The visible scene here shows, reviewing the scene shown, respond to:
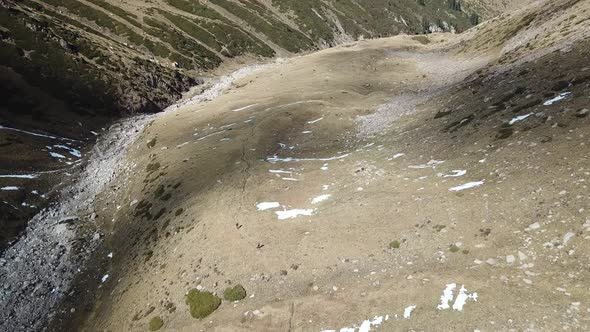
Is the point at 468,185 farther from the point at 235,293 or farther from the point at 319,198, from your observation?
the point at 235,293

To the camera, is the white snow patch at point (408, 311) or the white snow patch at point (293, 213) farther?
the white snow patch at point (293, 213)

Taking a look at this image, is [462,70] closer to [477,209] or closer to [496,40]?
[496,40]

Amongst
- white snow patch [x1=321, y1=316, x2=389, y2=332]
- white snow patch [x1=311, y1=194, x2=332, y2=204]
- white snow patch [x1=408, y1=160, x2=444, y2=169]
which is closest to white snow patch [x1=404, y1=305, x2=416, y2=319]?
white snow patch [x1=321, y1=316, x2=389, y2=332]

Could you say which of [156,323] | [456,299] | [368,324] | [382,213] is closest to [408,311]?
[368,324]

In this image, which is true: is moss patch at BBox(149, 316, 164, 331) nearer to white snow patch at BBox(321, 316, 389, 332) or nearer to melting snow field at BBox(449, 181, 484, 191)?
white snow patch at BBox(321, 316, 389, 332)

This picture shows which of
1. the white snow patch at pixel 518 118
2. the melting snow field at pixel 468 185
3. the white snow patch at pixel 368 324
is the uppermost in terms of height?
the white snow patch at pixel 518 118

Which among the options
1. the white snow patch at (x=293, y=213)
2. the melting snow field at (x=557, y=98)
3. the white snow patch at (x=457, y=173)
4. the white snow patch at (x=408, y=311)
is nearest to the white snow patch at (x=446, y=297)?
the white snow patch at (x=408, y=311)

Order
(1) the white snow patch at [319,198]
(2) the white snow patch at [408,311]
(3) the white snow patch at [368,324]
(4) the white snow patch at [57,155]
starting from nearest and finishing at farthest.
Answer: (2) the white snow patch at [408,311], (3) the white snow patch at [368,324], (1) the white snow patch at [319,198], (4) the white snow patch at [57,155]

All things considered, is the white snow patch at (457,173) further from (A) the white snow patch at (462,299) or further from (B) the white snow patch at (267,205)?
(B) the white snow patch at (267,205)
